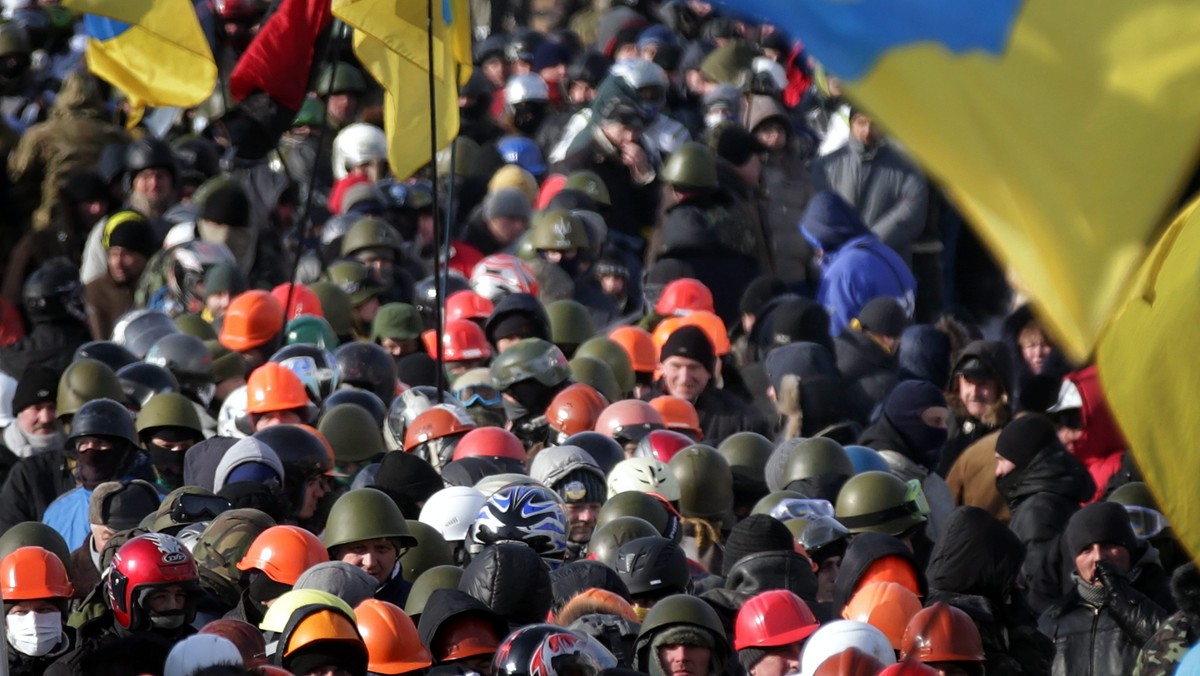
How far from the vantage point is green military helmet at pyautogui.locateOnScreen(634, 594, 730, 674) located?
9.53 meters

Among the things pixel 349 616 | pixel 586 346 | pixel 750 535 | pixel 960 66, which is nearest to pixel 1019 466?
pixel 750 535

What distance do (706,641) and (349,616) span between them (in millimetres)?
1338

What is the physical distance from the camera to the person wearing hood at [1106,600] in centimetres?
1051

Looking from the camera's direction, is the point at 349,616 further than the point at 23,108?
No

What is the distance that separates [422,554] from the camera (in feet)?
35.7

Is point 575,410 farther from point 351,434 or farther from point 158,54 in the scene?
point 158,54

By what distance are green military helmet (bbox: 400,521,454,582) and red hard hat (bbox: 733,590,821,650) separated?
58.8 inches

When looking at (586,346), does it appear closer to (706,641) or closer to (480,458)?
(480,458)

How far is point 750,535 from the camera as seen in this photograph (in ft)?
35.7

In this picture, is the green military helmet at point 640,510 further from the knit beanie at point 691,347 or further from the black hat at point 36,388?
the black hat at point 36,388

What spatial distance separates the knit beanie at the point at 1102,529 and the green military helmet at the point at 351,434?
139 inches

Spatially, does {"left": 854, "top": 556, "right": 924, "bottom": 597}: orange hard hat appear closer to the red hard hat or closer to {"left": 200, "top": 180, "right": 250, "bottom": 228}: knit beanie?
the red hard hat

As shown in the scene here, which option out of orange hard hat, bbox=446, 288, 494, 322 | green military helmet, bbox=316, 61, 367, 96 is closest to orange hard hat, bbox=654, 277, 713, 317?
orange hard hat, bbox=446, 288, 494, 322

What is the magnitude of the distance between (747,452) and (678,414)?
0.93m
